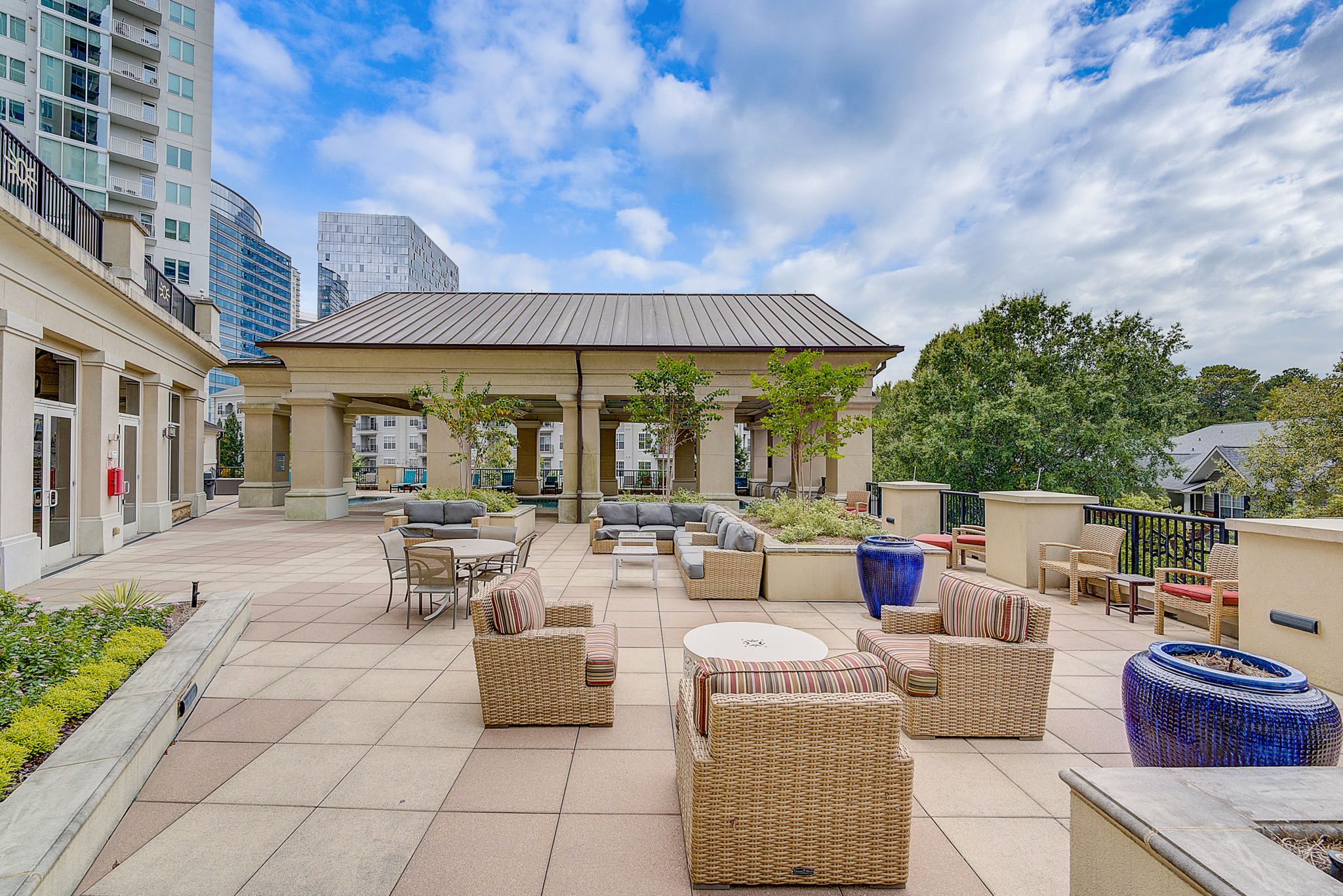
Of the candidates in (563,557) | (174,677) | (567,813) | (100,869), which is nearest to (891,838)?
(567,813)

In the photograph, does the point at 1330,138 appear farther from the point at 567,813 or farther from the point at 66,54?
the point at 66,54

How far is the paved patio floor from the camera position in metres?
2.47

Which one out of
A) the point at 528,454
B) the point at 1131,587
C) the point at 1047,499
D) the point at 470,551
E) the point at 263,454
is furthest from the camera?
the point at 528,454

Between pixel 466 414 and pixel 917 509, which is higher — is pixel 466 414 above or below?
above

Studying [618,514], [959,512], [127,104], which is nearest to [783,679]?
[959,512]

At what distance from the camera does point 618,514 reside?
41.9 ft

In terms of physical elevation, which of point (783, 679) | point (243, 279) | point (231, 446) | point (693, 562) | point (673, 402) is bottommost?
point (693, 562)

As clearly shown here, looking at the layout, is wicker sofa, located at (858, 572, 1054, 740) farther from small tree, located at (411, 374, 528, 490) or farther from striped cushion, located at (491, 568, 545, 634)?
small tree, located at (411, 374, 528, 490)

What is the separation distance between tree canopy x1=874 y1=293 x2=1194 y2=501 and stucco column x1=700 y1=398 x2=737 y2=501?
13.2 metres

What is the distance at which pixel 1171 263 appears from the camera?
81.3 ft

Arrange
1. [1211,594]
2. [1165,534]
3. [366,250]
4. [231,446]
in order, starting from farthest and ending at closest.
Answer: [366,250] < [231,446] < [1165,534] < [1211,594]

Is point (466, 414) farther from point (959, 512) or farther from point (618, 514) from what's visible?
point (959, 512)

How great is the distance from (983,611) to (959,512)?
25.9 ft

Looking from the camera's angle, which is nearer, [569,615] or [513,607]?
[513,607]
